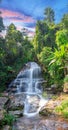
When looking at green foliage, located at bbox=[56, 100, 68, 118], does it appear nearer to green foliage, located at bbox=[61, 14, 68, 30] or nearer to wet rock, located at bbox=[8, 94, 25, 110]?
wet rock, located at bbox=[8, 94, 25, 110]

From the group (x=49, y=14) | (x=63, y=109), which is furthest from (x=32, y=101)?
(x=49, y=14)

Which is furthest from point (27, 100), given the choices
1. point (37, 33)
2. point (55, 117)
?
point (37, 33)

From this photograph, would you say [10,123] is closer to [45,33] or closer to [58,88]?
[58,88]

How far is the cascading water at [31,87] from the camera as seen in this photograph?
20414 mm

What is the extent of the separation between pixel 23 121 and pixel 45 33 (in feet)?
52.4

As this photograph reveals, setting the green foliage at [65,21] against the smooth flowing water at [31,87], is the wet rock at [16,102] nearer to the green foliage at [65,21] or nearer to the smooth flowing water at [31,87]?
the smooth flowing water at [31,87]

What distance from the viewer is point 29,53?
2970cm

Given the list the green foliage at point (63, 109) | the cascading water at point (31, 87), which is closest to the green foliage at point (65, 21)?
the cascading water at point (31, 87)

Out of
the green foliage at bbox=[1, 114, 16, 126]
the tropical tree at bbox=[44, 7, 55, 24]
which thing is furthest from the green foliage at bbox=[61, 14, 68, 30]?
the green foliage at bbox=[1, 114, 16, 126]

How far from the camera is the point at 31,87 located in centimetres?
2544

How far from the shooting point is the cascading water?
2041cm

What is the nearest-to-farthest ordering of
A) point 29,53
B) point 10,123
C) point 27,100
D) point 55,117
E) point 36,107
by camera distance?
point 10,123 → point 55,117 → point 36,107 → point 27,100 → point 29,53

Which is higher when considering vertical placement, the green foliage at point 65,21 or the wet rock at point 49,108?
the green foliage at point 65,21

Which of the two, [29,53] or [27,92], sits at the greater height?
[29,53]
